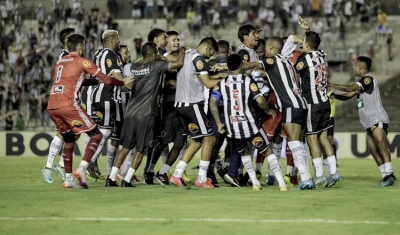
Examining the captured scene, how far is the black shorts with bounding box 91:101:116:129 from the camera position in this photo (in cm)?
1723

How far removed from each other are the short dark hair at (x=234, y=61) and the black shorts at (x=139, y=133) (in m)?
1.69

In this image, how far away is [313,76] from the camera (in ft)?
51.8

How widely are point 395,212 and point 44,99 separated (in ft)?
82.2

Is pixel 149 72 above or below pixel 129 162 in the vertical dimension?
above

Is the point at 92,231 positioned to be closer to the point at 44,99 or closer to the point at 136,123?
the point at 136,123

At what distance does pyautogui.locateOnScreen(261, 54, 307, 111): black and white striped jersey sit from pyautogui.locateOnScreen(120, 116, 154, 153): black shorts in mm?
2081

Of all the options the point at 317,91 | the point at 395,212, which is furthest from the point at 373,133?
the point at 395,212

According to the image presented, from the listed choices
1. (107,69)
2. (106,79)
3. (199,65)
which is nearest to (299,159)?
(199,65)

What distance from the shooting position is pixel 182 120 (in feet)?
53.1

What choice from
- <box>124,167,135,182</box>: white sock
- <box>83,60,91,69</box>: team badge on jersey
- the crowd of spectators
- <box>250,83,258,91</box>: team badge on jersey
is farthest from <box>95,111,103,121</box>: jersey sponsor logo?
the crowd of spectators

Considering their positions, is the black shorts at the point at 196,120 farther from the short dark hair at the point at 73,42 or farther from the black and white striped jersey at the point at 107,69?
the short dark hair at the point at 73,42

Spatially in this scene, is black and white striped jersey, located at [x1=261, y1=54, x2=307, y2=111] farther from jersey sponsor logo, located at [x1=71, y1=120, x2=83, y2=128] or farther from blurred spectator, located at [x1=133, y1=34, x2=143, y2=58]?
blurred spectator, located at [x1=133, y1=34, x2=143, y2=58]

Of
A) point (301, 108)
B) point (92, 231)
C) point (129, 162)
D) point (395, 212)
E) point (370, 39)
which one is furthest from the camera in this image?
point (370, 39)

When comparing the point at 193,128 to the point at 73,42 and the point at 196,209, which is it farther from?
the point at 196,209
